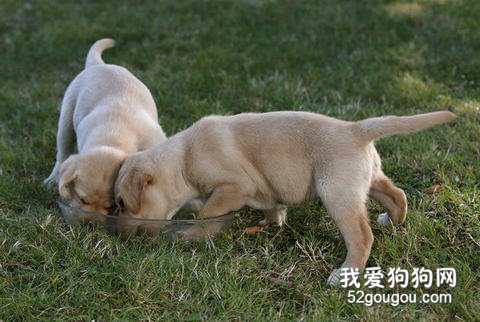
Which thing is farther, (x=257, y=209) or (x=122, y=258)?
(x=257, y=209)

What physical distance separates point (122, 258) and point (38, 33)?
5368mm

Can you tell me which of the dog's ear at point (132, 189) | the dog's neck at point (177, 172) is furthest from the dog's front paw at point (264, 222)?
the dog's ear at point (132, 189)

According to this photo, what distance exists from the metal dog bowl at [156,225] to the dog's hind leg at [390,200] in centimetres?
90

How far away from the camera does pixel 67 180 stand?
3.89 m

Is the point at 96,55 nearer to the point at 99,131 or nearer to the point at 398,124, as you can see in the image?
the point at 99,131

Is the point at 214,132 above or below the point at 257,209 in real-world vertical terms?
above

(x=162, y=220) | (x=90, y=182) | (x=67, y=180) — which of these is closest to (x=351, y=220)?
(x=162, y=220)

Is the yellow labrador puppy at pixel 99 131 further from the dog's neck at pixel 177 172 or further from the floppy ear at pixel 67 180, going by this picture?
the dog's neck at pixel 177 172

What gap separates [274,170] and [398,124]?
75cm

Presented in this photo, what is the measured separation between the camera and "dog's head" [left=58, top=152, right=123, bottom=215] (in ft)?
12.8

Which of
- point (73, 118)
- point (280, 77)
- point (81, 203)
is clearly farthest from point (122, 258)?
point (280, 77)

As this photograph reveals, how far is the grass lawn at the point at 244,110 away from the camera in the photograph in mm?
3213

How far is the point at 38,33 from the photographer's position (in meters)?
8.08

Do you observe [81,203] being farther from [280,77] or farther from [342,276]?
[280,77]
